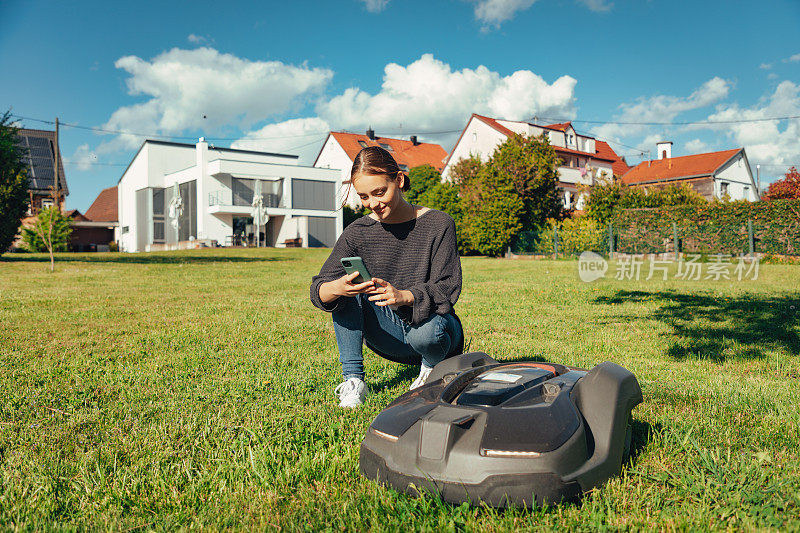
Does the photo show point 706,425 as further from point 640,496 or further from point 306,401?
point 306,401

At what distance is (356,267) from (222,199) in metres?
41.1

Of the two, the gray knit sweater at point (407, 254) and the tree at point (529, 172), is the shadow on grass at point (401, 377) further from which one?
the tree at point (529, 172)

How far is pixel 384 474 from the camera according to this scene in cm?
203

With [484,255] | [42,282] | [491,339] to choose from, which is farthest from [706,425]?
[484,255]

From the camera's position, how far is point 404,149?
55.2 metres

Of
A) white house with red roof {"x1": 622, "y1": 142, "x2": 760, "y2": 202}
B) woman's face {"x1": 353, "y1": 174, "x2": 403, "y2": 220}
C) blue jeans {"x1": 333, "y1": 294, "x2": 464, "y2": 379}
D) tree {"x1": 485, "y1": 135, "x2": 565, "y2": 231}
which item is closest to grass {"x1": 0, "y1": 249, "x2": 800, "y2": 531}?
blue jeans {"x1": 333, "y1": 294, "x2": 464, "y2": 379}

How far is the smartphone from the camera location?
2629 mm

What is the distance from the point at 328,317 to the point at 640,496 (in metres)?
5.33

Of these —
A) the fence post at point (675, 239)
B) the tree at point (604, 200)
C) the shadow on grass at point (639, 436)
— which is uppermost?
the tree at point (604, 200)

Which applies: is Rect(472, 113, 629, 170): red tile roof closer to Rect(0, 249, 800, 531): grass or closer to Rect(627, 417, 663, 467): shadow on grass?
Rect(0, 249, 800, 531): grass

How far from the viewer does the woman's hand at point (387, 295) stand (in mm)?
2752

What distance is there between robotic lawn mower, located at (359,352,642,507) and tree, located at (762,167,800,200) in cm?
4614

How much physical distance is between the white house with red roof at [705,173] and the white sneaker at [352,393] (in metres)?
43.2

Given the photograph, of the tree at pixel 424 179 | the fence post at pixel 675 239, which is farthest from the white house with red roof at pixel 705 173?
the fence post at pixel 675 239
